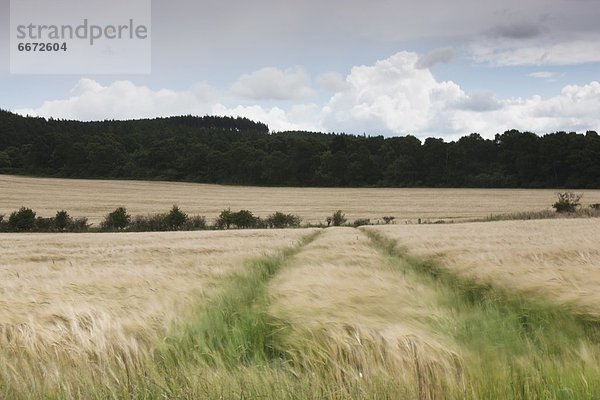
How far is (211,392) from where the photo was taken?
7.72 feet

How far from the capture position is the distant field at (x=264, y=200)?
56750 mm

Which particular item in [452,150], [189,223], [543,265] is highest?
[452,150]

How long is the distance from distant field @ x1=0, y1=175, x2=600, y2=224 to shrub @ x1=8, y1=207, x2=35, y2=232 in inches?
267

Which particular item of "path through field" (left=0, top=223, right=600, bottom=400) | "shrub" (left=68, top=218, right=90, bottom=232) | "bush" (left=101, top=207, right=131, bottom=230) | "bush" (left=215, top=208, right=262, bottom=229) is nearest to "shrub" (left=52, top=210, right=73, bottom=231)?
"shrub" (left=68, top=218, right=90, bottom=232)

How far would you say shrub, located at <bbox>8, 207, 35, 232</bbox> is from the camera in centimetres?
4378

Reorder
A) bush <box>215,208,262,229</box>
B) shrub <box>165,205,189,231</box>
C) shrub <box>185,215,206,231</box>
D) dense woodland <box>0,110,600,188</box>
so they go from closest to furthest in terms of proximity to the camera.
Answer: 1. shrub <box>165,205,189,231</box>
2. shrub <box>185,215,206,231</box>
3. bush <box>215,208,262,229</box>
4. dense woodland <box>0,110,600,188</box>

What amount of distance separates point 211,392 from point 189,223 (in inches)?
1805

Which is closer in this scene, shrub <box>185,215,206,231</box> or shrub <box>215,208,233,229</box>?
shrub <box>185,215,206,231</box>

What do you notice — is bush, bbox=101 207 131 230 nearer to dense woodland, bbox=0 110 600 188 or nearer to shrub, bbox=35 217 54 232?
shrub, bbox=35 217 54 232

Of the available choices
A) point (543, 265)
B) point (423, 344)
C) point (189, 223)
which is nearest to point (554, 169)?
point (189, 223)

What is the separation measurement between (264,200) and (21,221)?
33.4 meters

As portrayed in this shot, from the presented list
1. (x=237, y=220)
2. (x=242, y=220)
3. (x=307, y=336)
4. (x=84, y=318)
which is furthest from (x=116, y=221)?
(x=307, y=336)

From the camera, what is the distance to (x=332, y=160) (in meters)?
93.1

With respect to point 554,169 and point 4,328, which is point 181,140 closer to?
point 554,169
